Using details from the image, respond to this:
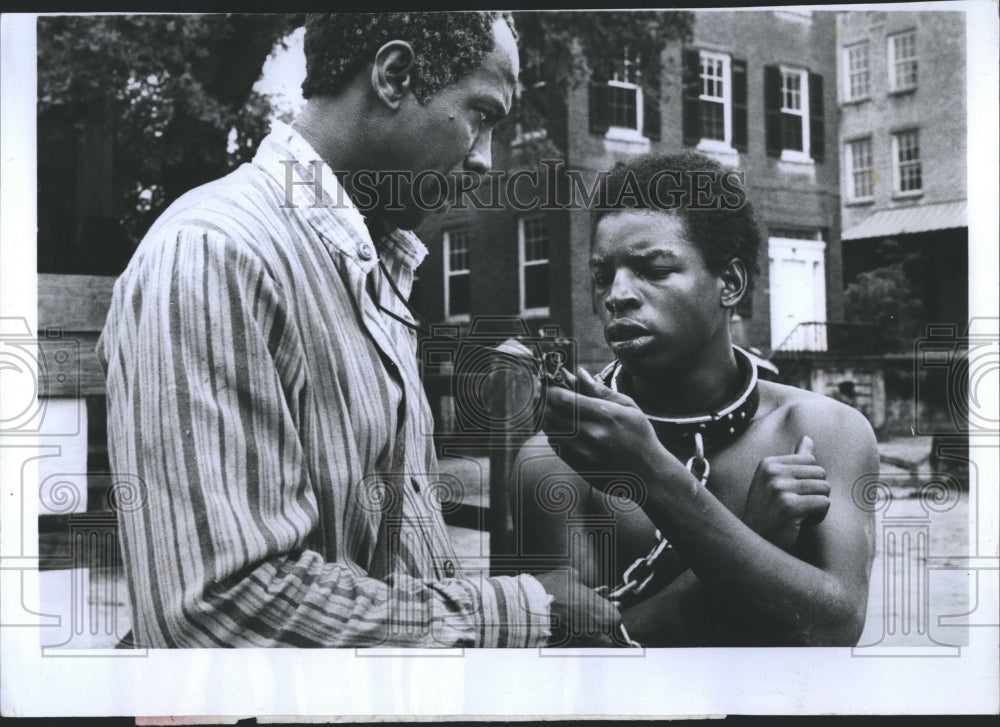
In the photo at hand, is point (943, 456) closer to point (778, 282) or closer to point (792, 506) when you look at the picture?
point (792, 506)

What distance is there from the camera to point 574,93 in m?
4.15

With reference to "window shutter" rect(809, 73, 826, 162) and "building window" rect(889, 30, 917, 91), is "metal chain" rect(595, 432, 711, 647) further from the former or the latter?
"building window" rect(889, 30, 917, 91)

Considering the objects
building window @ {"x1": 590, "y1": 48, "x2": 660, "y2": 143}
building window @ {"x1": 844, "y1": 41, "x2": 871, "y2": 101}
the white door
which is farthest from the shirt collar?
building window @ {"x1": 844, "y1": 41, "x2": 871, "y2": 101}

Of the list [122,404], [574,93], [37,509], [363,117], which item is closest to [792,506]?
[574,93]

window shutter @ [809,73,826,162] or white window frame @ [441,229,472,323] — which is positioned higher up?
window shutter @ [809,73,826,162]

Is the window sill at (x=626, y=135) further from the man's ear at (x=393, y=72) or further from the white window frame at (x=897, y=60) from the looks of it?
the white window frame at (x=897, y=60)

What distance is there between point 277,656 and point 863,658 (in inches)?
93.8

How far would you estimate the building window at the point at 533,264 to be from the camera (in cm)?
404

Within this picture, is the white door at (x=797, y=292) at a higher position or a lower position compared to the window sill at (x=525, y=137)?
lower

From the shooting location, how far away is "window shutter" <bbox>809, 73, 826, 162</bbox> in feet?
13.7

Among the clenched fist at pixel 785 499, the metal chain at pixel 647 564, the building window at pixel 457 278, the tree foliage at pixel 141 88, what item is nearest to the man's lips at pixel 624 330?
the metal chain at pixel 647 564

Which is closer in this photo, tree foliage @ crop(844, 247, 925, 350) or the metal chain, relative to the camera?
the metal chain

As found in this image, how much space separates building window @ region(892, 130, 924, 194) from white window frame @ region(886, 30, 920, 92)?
186 mm

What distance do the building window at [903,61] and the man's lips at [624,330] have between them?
4.77ft
